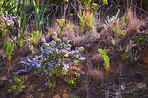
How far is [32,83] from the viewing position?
Answer: 2.78 metres

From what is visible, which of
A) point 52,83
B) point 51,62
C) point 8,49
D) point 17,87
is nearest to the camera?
point 17,87

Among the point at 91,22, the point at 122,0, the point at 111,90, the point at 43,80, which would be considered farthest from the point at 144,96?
the point at 122,0

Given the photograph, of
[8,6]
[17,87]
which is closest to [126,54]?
[17,87]

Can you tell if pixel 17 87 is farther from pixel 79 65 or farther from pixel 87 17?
pixel 87 17

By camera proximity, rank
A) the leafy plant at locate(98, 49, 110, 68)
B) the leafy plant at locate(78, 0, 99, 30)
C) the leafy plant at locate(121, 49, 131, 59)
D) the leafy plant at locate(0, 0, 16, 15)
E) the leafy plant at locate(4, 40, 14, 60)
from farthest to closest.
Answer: the leafy plant at locate(78, 0, 99, 30) < the leafy plant at locate(0, 0, 16, 15) < the leafy plant at locate(4, 40, 14, 60) < the leafy plant at locate(121, 49, 131, 59) < the leafy plant at locate(98, 49, 110, 68)

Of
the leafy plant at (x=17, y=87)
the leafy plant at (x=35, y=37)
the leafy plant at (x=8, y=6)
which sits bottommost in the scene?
the leafy plant at (x=17, y=87)

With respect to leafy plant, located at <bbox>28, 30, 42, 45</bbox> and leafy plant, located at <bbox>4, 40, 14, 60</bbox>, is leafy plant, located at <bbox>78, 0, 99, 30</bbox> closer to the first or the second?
leafy plant, located at <bbox>28, 30, 42, 45</bbox>

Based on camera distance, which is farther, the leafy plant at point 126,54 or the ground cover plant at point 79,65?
the leafy plant at point 126,54

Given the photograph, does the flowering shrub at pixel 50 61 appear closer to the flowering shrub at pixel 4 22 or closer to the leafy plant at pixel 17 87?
the leafy plant at pixel 17 87

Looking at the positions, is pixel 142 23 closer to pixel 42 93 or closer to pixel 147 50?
pixel 147 50

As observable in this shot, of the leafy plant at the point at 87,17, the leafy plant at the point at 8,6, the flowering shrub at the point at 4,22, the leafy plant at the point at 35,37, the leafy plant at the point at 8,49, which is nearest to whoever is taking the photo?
the leafy plant at the point at 8,49

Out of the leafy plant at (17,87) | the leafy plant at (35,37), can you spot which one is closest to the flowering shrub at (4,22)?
the leafy plant at (35,37)

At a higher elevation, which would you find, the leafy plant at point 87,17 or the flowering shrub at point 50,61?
the leafy plant at point 87,17

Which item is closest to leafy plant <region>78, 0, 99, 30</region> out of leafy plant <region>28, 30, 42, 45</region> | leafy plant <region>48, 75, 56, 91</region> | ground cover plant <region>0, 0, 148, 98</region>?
ground cover plant <region>0, 0, 148, 98</region>
